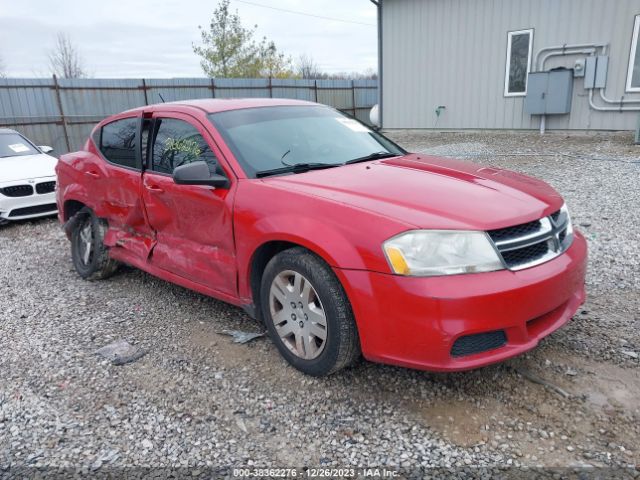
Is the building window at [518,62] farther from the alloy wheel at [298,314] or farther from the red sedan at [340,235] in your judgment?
the alloy wheel at [298,314]

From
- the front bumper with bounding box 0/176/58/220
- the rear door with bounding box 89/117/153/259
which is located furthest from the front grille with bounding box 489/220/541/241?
the front bumper with bounding box 0/176/58/220

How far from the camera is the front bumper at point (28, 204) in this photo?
23.8 ft

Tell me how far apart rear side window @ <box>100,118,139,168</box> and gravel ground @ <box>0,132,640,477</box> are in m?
1.24

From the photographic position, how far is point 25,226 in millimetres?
7582

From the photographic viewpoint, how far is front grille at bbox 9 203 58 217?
24.2 feet

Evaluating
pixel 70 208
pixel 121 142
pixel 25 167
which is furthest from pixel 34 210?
pixel 121 142

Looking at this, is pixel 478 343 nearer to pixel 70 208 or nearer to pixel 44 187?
pixel 70 208

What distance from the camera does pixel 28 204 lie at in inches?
292

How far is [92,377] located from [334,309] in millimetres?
1675

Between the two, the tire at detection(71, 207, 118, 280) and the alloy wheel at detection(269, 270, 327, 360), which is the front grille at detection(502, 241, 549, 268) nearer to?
the alloy wheel at detection(269, 270, 327, 360)

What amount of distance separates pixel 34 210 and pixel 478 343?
23.6 feet

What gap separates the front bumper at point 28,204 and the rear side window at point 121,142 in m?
3.53

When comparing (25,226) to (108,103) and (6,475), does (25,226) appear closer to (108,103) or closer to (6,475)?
(6,475)

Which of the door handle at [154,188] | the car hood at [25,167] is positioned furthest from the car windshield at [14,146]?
the door handle at [154,188]
